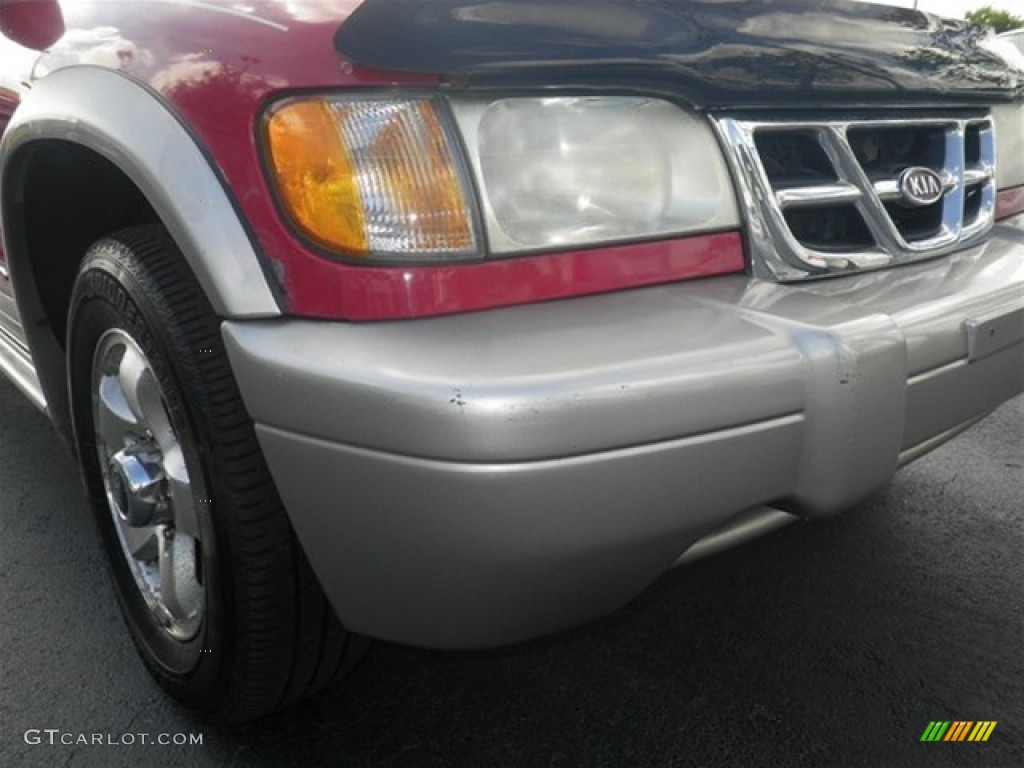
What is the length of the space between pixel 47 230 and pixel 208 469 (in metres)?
0.91

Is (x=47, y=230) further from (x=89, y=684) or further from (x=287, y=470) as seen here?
(x=287, y=470)

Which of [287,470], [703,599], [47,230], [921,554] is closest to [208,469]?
[287,470]

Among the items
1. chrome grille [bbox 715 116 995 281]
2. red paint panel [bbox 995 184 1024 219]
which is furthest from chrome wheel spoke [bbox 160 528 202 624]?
red paint panel [bbox 995 184 1024 219]

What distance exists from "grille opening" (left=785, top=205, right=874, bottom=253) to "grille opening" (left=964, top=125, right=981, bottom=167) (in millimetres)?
426

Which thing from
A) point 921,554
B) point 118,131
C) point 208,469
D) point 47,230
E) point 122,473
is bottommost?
point 921,554

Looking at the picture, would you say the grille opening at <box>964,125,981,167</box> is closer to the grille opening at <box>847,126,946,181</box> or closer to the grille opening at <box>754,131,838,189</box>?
the grille opening at <box>847,126,946,181</box>

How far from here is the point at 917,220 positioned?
1709mm

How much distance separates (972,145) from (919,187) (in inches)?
12.5

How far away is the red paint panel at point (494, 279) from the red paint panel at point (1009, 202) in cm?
85

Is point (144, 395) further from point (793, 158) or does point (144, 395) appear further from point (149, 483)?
point (793, 158)

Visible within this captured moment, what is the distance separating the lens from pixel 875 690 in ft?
5.76

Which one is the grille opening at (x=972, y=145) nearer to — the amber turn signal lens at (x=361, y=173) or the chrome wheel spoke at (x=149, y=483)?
the amber turn signal lens at (x=361, y=173)

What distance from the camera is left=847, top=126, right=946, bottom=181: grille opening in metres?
1.61

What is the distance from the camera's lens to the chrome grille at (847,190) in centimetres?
146
